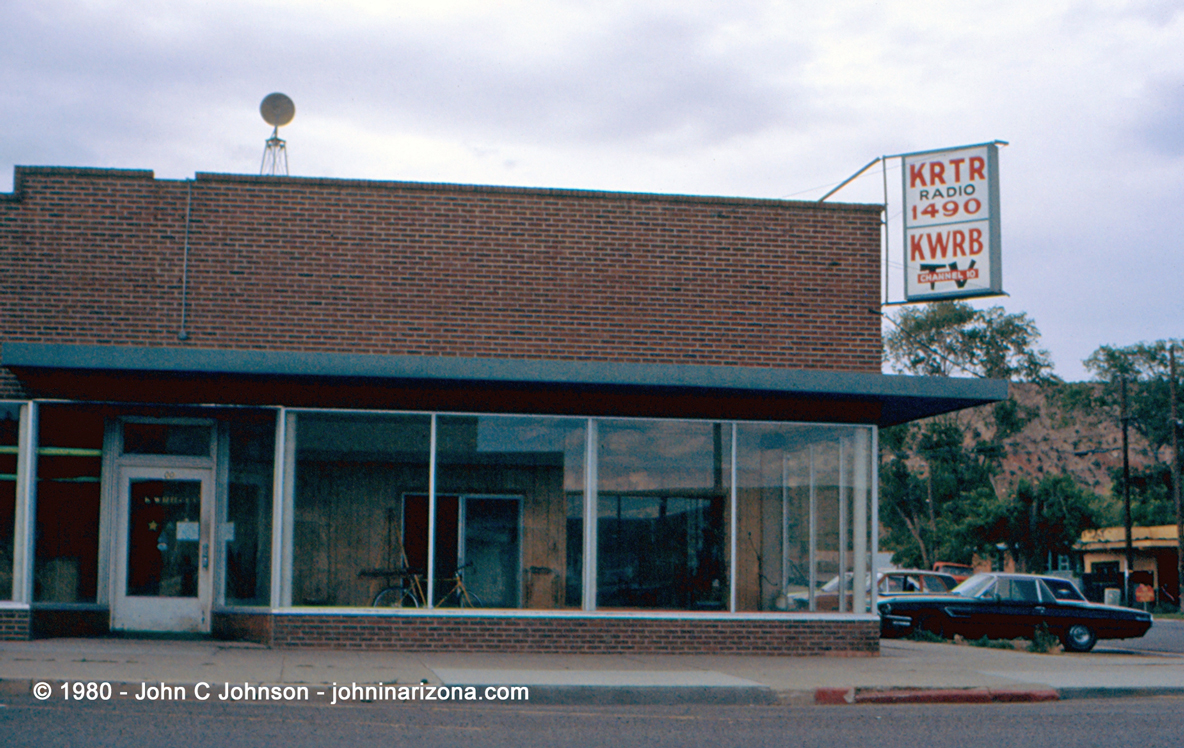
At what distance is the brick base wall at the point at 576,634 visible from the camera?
46.6 feet

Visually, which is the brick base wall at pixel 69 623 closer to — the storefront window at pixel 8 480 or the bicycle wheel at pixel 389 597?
the storefront window at pixel 8 480

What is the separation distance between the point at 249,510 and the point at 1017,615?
12682 mm

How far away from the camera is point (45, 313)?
14312 millimetres

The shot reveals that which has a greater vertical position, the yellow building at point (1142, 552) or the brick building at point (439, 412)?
the brick building at point (439, 412)

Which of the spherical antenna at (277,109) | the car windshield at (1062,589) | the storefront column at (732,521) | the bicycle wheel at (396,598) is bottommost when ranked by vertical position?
the car windshield at (1062,589)

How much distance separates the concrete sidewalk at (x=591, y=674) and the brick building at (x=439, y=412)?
2.64 feet

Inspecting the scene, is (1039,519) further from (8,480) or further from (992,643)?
(8,480)

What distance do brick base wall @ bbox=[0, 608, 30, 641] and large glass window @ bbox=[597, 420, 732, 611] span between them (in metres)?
6.81

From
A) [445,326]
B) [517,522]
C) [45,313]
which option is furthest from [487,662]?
[45,313]

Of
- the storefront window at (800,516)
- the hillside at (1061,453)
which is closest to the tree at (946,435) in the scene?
the hillside at (1061,453)

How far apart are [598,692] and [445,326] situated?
546 centimetres

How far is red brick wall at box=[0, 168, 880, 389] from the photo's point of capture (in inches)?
569

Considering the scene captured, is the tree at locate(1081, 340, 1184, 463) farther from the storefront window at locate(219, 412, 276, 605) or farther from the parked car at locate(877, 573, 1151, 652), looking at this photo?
the storefront window at locate(219, 412, 276, 605)

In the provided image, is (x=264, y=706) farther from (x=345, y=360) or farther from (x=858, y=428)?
(x=858, y=428)
